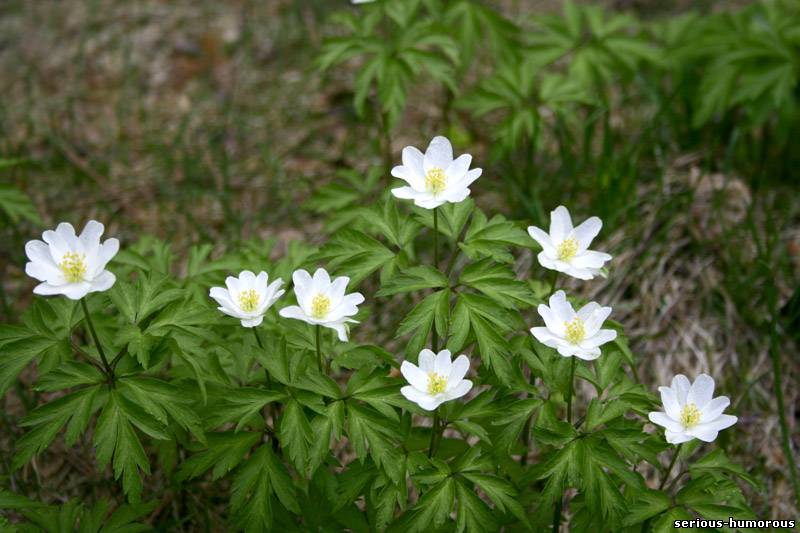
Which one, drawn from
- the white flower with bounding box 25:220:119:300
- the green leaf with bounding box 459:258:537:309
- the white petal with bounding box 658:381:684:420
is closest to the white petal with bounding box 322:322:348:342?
the green leaf with bounding box 459:258:537:309

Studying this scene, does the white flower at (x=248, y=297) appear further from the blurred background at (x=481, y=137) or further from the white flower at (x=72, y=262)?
the blurred background at (x=481, y=137)

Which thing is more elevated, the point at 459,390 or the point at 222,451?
the point at 459,390

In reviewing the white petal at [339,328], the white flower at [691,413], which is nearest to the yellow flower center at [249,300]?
the white petal at [339,328]

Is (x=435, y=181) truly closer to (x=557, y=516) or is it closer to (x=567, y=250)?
(x=567, y=250)

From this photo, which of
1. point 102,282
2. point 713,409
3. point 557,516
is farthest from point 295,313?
point 713,409

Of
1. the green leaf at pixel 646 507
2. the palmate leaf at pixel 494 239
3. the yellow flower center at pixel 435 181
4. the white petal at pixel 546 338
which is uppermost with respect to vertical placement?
the yellow flower center at pixel 435 181

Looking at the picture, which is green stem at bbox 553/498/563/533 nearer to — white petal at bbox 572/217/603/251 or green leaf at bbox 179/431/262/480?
white petal at bbox 572/217/603/251
